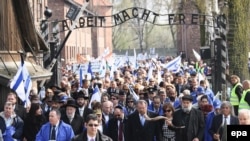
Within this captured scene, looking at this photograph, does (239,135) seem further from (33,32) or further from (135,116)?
(33,32)

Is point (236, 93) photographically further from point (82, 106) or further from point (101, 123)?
point (101, 123)

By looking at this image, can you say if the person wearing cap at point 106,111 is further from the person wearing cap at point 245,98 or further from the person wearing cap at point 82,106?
the person wearing cap at point 245,98

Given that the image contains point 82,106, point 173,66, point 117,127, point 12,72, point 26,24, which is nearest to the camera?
point 117,127

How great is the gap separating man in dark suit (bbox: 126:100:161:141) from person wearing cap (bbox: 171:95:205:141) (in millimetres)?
394

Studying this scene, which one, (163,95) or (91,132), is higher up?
(163,95)

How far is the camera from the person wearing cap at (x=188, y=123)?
1062 centimetres

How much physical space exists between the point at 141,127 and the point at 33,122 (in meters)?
2.01

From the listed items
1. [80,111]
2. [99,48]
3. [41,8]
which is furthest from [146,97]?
[99,48]

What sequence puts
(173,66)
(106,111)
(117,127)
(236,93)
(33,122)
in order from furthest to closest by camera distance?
(173,66) → (236,93) → (106,111) → (33,122) → (117,127)

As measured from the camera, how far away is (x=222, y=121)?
10633 millimetres

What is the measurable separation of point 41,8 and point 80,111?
96.8ft

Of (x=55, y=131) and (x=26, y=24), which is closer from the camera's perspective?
(x=55, y=131)

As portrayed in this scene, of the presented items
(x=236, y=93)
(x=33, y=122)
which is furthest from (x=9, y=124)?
(x=236, y=93)

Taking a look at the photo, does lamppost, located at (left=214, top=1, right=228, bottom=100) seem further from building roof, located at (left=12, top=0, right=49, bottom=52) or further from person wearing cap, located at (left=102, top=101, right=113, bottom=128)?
person wearing cap, located at (left=102, top=101, right=113, bottom=128)
